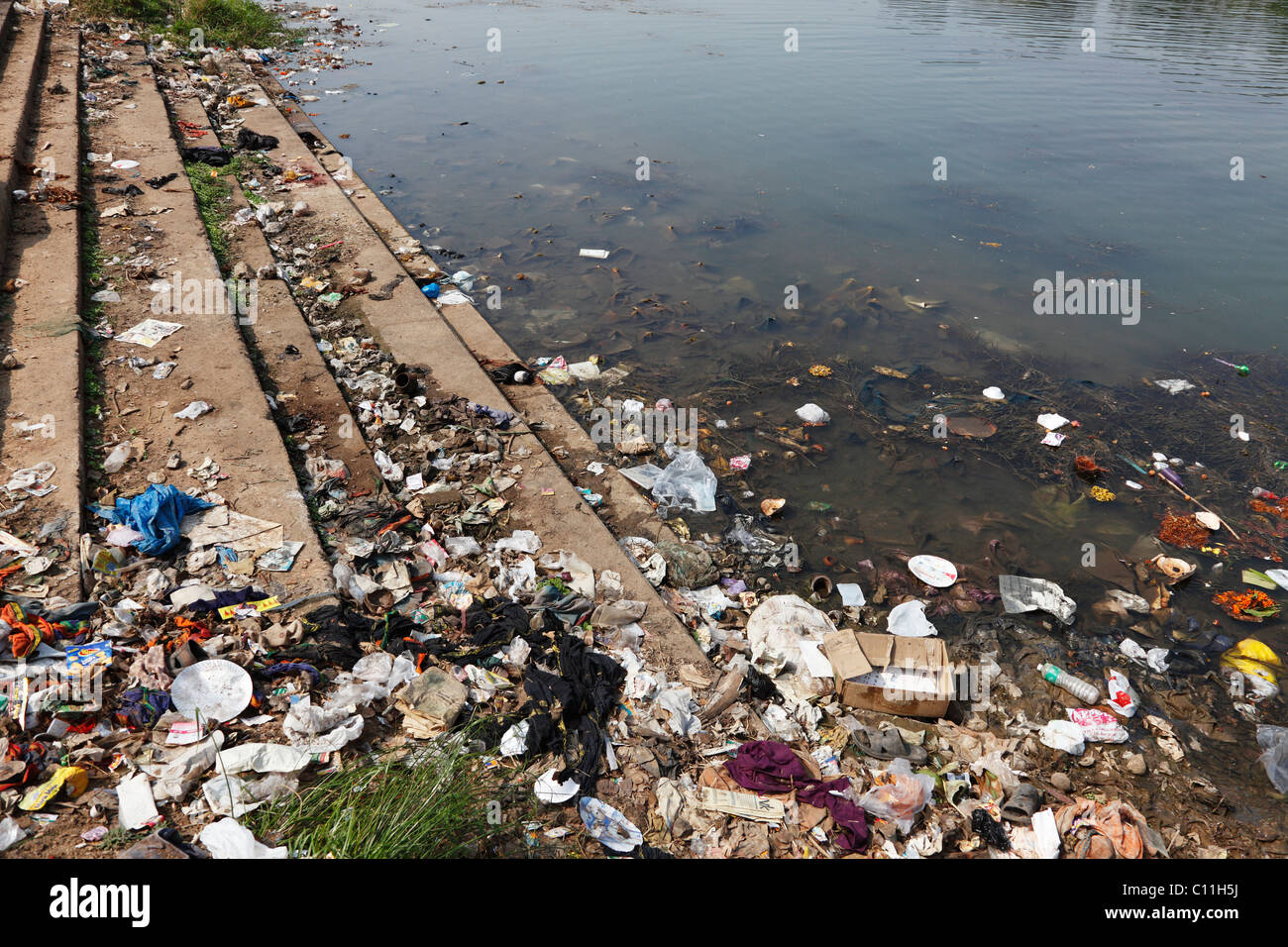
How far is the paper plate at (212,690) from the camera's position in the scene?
Result: 2676 millimetres

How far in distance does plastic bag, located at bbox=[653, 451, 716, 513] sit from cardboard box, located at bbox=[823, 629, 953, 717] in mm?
1491

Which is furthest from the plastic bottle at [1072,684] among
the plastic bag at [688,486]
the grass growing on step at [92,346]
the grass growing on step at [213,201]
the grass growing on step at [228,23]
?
the grass growing on step at [228,23]

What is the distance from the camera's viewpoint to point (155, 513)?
339 cm

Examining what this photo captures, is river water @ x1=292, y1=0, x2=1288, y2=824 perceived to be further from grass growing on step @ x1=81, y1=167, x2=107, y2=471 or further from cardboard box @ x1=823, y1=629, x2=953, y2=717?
grass growing on step @ x1=81, y1=167, x2=107, y2=471

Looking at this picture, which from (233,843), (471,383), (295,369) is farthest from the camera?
(471,383)

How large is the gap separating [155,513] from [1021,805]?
3.87m

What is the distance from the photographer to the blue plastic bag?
334 centimetres

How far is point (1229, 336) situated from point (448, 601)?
694cm

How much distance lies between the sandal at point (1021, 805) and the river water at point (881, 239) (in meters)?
1.17

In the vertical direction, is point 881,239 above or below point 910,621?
above

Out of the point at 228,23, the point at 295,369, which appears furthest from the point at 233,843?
the point at 228,23

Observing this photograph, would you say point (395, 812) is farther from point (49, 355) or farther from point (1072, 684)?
point (49, 355)

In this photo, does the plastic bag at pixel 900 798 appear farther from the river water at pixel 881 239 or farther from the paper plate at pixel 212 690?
the paper plate at pixel 212 690

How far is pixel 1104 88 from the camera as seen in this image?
13.1 meters
